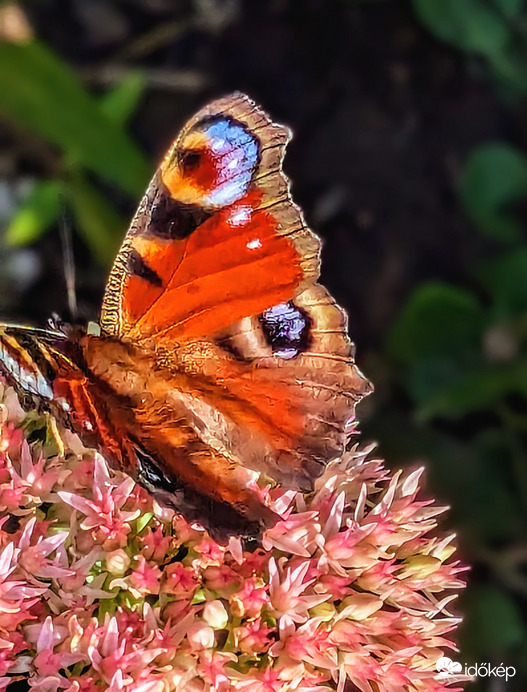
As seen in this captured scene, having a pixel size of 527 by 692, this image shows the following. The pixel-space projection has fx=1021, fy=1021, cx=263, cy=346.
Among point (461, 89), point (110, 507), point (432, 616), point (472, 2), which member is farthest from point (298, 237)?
point (461, 89)

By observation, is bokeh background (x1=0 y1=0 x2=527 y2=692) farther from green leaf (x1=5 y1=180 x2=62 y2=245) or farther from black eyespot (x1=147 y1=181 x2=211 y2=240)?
black eyespot (x1=147 y1=181 x2=211 y2=240)

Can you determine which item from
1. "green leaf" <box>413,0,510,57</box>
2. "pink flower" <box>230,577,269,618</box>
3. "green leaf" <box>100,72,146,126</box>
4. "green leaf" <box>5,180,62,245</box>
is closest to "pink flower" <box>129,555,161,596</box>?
"pink flower" <box>230,577,269,618</box>

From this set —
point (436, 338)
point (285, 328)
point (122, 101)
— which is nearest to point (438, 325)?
point (436, 338)

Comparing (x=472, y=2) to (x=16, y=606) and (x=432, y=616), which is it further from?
(x=16, y=606)

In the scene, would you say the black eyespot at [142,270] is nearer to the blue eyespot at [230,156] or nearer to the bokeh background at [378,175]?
the blue eyespot at [230,156]

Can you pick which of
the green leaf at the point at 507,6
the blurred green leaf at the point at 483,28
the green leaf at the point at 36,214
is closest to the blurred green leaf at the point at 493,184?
the blurred green leaf at the point at 483,28

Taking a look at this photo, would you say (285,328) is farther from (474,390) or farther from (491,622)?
(491,622)
